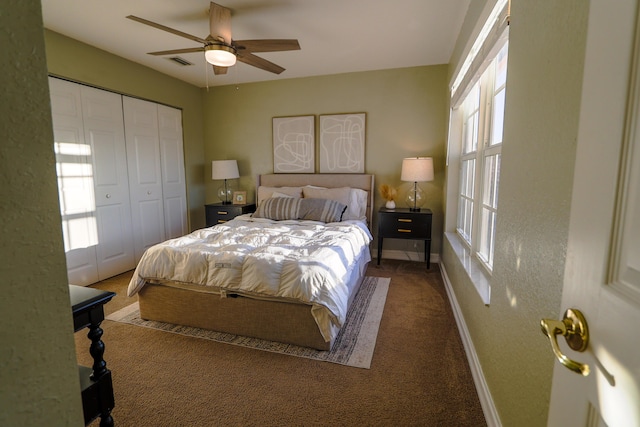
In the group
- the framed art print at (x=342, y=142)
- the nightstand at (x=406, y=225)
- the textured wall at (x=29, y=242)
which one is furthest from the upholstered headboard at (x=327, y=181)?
the textured wall at (x=29, y=242)

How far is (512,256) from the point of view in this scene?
4.24 ft

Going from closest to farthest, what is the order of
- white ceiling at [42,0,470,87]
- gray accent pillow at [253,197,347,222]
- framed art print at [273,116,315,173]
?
white ceiling at [42,0,470,87], gray accent pillow at [253,197,347,222], framed art print at [273,116,315,173]

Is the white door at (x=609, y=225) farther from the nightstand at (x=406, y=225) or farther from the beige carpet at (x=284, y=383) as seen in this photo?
the nightstand at (x=406, y=225)

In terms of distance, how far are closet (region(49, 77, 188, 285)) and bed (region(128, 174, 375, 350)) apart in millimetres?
1398

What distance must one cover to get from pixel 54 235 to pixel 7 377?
219mm

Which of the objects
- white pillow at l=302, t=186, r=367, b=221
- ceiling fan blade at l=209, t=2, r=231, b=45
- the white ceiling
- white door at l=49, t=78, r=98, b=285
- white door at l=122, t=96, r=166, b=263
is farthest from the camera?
white pillow at l=302, t=186, r=367, b=221

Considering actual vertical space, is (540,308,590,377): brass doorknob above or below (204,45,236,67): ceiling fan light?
below

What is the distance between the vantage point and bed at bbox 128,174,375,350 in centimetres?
203

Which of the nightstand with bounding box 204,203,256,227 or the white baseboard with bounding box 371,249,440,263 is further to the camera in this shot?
the nightstand with bounding box 204,203,256,227

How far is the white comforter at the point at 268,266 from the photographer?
1.99 m

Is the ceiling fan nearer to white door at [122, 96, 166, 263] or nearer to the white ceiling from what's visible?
the white ceiling

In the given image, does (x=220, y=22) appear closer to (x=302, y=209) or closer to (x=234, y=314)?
(x=302, y=209)

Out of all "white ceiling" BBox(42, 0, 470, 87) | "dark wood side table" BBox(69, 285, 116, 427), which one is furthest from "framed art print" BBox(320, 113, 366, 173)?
"dark wood side table" BBox(69, 285, 116, 427)

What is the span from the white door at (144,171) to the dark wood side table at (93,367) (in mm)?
2994
